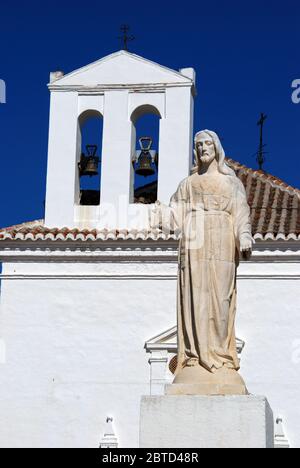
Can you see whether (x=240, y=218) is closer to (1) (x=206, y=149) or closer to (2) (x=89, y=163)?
(1) (x=206, y=149)

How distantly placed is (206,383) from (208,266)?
1017 millimetres

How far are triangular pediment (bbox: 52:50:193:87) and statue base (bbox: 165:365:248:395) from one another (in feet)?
38.8

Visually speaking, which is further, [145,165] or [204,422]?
[145,165]

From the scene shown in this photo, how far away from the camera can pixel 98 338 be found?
63.8 feet

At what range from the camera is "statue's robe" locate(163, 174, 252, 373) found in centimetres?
966

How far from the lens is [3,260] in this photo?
783 inches

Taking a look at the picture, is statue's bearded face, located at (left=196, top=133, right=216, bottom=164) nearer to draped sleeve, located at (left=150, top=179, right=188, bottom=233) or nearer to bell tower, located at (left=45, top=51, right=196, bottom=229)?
draped sleeve, located at (left=150, top=179, right=188, bottom=233)

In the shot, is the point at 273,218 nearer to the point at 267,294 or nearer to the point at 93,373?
the point at 267,294

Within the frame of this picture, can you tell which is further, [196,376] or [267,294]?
[267,294]

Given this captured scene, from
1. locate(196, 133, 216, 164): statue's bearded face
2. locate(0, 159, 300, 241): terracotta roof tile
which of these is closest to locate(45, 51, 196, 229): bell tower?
locate(0, 159, 300, 241): terracotta roof tile

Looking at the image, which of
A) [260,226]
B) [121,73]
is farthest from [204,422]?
[121,73]

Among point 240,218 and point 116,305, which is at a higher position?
point 240,218
